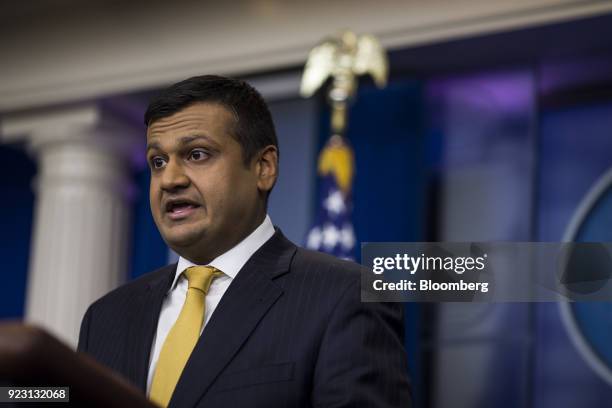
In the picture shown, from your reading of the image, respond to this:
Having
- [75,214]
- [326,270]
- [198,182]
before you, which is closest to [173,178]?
[198,182]

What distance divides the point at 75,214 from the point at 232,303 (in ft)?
15.8

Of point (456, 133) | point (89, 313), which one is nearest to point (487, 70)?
point (456, 133)

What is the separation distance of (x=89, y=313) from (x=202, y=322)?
Answer: 0.34 m

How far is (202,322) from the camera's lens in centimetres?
162

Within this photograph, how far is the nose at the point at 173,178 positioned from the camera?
1.65 m

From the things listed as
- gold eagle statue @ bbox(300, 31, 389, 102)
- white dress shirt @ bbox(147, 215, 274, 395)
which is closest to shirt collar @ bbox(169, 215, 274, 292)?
white dress shirt @ bbox(147, 215, 274, 395)

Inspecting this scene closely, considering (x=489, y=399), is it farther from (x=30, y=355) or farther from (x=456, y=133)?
(x=30, y=355)

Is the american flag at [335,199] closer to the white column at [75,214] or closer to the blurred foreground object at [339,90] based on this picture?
the blurred foreground object at [339,90]

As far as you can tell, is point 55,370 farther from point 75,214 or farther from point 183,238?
point 75,214

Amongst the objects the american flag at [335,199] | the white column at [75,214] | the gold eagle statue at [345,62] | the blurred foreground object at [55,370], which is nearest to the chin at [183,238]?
the blurred foreground object at [55,370]

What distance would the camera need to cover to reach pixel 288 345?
5.12 ft

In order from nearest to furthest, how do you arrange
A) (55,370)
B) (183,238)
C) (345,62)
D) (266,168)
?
1. (55,370)
2. (183,238)
3. (266,168)
4. (345,62)

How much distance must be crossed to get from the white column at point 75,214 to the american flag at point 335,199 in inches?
68.5

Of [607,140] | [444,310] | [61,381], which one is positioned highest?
[607,140]
